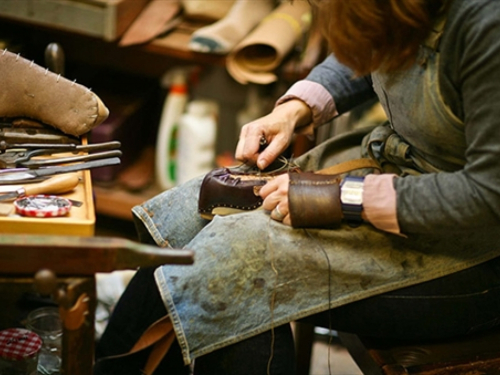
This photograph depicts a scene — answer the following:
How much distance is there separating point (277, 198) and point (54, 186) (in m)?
0.32

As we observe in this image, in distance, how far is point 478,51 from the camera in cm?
90

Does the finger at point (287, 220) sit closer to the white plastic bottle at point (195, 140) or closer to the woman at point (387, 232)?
the woman at point (387, 232)

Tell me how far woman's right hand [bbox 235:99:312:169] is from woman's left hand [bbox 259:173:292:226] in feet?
0.38

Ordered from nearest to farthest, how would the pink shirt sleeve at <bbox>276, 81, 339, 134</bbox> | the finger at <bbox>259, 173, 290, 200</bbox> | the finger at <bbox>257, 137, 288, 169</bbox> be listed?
1. the finger at <bbox>259, 173, 290, 200</bbox>
2. the finger at <bbox>257, 137, 288, 169</bbox>
3. the pink shirt sleeve at <bbox>276, 81, 339, 134</bbox>

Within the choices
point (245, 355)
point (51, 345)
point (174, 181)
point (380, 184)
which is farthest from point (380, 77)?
point (174, 181)

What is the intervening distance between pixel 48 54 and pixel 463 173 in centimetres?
81

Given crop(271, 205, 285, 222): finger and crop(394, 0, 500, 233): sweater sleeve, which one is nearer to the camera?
crop(394, 0, 500, 233): sweater sleeve

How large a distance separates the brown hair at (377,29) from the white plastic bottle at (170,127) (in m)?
1.06

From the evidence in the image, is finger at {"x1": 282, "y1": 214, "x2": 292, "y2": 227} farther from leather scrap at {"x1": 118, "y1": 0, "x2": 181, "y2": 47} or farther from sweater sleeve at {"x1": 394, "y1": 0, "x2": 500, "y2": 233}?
leather scrap at {"x1": 118, "y1": 0, "x2": 181, "y2": 47}

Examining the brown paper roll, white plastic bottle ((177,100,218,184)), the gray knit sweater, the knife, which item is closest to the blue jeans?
the gray knit sweater

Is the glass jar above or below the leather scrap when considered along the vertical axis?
below

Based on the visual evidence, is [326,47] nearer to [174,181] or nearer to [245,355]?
[174,181]

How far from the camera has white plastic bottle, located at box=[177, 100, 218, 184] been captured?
79.4 inches

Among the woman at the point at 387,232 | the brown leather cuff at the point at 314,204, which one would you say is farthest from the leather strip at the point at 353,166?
the brown leather cuff at the point at 314,204
